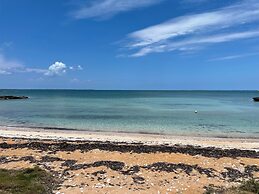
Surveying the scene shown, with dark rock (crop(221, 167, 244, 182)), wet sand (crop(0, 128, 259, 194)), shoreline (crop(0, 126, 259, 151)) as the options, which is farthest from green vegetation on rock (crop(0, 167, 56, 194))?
shoreline (crop(0, 126, 259, 151))

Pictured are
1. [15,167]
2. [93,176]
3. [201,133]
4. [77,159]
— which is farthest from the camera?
[201,133]

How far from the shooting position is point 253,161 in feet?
58.9

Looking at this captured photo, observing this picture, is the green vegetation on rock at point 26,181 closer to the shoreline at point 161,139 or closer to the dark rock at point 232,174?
the dark rock at point 232,174

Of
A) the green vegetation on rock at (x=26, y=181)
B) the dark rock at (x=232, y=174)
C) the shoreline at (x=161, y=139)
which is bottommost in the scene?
the shoreline at (x=161, y=139)

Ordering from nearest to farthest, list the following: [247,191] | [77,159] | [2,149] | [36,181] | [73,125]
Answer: [247,191] < [36,181] < [77,159] < [2,149] < [73,125]

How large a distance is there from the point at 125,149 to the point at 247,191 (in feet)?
33.7

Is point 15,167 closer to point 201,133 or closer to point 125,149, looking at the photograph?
point 125,149

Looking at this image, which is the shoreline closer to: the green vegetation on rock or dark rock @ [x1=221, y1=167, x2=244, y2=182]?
dark rock @ [x1=221, y1=167, x2=244, y2=182]

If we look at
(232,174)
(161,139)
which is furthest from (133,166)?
(161,139)

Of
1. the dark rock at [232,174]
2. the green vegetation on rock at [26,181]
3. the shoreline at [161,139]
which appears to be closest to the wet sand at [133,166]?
the dark rock at [232,174]

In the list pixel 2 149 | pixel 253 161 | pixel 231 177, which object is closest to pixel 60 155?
pixel 2 149

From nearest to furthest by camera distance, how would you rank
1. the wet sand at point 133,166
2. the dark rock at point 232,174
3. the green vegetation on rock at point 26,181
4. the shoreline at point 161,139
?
the green vegetation on rock at point 26,181 < the wet sand at point 133,166 < the dark rock at point 232,174 < the shoreline at point 161,139

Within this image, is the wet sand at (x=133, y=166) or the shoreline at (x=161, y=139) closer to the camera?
the wet sand at (x=133, y=166)

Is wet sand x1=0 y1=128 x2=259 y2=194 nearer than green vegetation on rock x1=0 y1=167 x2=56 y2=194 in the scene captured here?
No
